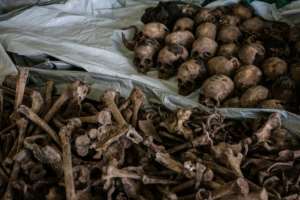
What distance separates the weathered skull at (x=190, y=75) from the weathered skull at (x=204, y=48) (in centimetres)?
7

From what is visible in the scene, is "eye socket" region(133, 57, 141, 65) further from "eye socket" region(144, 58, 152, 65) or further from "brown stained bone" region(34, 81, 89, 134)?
"brown stained bone" region(34, 81, 89, 134)

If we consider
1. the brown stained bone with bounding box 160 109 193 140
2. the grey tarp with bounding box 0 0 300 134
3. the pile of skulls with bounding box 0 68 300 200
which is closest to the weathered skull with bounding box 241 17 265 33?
the grey tarp with bounding box 0 0 300 134

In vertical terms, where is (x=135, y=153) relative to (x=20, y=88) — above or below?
below

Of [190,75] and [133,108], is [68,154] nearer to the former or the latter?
[133,108]

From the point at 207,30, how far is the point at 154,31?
0.22 meters

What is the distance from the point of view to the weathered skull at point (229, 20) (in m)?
1.92

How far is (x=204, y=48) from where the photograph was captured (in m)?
1.76

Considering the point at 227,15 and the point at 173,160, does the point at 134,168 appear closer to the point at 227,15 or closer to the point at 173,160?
the point at 173,160

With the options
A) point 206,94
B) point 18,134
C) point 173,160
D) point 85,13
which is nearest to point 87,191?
point 173,160

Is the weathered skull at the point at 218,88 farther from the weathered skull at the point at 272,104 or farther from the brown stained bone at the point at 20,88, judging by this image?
the brown stained bone at the point at 20,88

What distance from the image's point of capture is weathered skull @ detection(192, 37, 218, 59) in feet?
5.78

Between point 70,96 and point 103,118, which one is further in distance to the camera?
point 70,96

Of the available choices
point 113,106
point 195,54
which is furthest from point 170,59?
point 113,106

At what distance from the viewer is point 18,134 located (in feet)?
4.53
